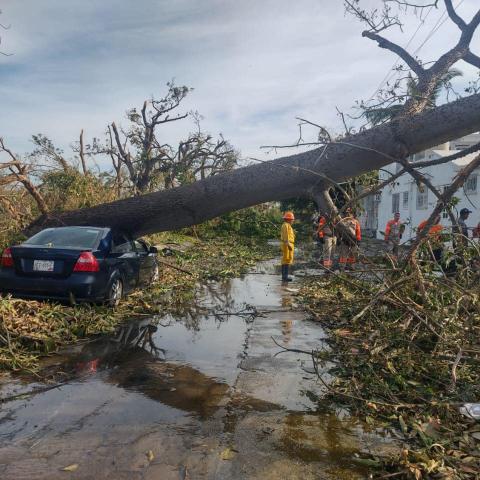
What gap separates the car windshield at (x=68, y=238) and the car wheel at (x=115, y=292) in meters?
0.69

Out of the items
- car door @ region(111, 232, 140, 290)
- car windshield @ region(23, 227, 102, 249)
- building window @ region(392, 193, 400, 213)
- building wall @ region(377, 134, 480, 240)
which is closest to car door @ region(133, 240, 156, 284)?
car door @ region(111, 232, 140, 290)

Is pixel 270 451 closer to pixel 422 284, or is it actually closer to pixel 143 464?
pixel 143 464

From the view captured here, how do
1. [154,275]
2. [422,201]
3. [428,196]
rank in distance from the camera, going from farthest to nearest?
[422,201], [428,196], [154,275]

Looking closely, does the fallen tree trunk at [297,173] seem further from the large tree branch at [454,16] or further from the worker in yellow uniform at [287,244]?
the worker in yellow uniform at [287,244]

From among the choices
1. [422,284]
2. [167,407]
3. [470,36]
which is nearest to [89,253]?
[167,407]

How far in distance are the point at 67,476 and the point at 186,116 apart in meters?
31.9

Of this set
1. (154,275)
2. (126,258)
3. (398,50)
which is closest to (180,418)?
(126,258)

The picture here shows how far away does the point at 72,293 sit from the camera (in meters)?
7.16

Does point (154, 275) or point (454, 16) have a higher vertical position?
point (454, 16)

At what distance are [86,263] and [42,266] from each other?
616mm

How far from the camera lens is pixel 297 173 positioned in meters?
6.50

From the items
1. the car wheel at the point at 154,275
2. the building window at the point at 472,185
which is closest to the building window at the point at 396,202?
the building window at the point at 472,185

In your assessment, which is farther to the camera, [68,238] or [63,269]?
[68,238]

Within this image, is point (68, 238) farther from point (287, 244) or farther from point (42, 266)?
point (287, 244)
